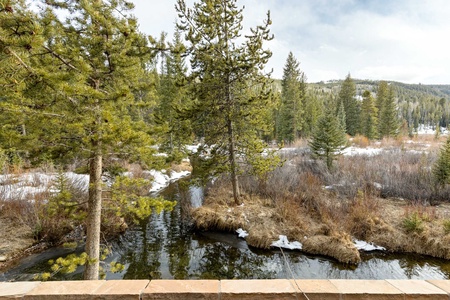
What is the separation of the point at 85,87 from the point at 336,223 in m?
7.70

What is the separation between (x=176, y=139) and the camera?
9.11 m

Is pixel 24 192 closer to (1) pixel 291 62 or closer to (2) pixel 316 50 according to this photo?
(2) pixel 316 50

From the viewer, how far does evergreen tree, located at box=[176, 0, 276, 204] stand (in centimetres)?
810

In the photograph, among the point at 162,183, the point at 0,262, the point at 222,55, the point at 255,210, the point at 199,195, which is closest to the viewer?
the point at 0,262

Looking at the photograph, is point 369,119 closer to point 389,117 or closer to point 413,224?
point 389,117

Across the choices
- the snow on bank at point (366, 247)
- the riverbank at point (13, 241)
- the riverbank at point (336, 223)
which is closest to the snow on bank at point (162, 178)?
the riverbank at point (336, 223)

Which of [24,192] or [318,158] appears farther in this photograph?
[318,158]

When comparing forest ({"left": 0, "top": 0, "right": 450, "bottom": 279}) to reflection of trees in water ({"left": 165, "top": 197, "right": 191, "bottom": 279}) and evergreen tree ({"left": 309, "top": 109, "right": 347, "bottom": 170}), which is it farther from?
reflection of trees in water ({"left": 165, "top": 197, "right": 191, "bottom": 279})

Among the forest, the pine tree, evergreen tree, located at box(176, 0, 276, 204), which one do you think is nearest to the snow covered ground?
the forest

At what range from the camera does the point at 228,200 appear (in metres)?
9.95

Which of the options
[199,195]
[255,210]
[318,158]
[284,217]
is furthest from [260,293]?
[318,158]

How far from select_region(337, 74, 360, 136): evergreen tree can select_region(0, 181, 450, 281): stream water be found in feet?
103

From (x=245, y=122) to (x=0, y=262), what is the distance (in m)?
8.14

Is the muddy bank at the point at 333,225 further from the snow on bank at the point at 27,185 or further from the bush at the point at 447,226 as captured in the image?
the snow on bank at the point at 27,185
